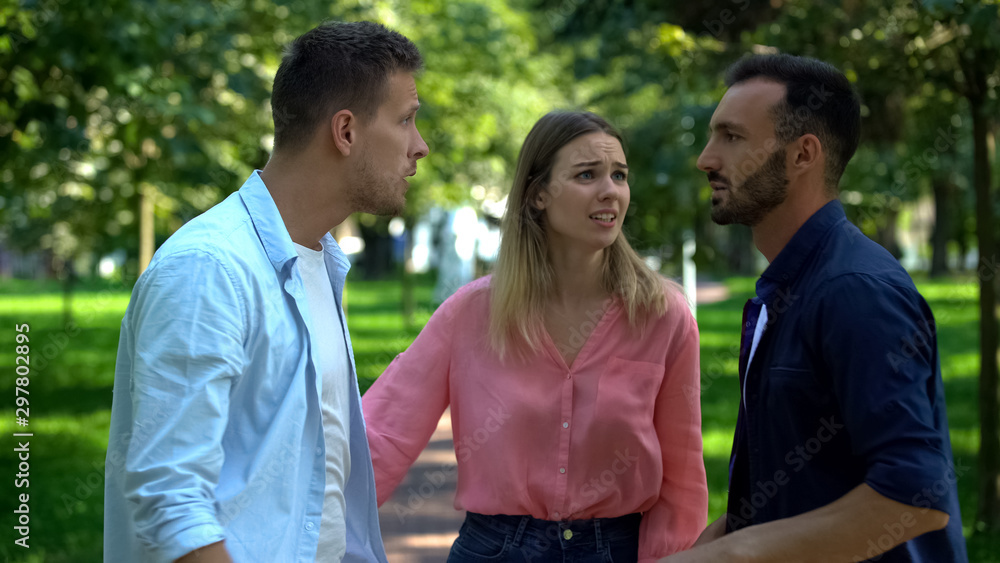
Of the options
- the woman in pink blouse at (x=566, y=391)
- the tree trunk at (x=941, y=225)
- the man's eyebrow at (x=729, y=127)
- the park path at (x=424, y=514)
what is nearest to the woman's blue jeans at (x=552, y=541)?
the woman in pink blouse at (x=566, y=391)

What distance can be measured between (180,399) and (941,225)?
3767 centimetres

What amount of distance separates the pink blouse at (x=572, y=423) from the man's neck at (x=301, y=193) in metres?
0.86

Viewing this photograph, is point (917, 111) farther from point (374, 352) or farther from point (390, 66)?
point (374, 352)

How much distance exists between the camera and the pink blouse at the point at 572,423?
9.21 feet

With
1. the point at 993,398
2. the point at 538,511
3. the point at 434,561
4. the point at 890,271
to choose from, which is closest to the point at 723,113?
the point at 890,271

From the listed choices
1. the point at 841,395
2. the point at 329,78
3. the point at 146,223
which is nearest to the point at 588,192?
the point at 329,78

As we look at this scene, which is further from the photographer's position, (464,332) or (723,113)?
(464,332)

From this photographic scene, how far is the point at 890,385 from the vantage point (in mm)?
1816

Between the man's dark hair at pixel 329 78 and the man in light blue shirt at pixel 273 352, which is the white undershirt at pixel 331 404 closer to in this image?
the man in light blue shirt at pixel 273 352

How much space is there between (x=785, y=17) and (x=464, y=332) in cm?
380

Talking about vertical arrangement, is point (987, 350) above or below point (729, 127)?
below

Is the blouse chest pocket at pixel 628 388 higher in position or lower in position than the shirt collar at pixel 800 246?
lower

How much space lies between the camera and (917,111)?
7.48m

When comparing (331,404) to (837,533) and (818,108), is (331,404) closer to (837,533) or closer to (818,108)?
(837,533)
